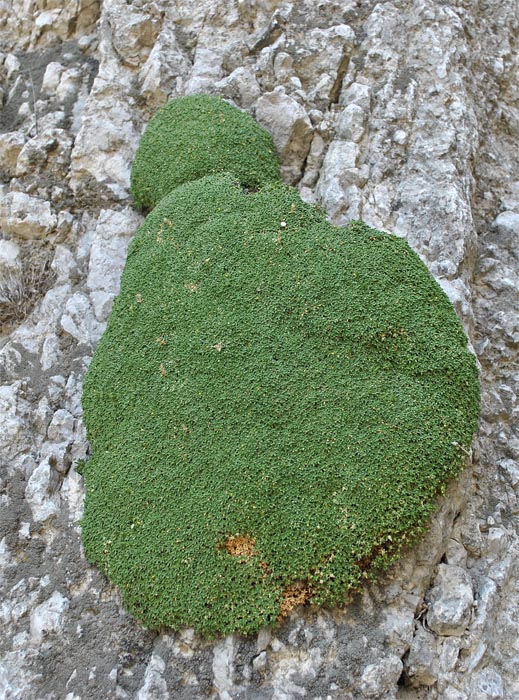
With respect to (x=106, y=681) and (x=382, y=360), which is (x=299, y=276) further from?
(x=106, y=681)

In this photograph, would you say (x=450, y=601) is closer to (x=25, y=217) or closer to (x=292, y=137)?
(x=292, y=137)

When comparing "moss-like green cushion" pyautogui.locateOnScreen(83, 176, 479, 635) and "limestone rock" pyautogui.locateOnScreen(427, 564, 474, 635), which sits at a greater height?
"moss-like green cushion" pyautogui.locateOnScreen(83, 176, 479, 635)

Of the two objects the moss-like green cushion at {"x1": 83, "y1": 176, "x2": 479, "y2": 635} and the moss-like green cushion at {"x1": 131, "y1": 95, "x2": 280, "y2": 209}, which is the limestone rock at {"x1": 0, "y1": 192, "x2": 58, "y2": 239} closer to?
the moss-like green cushion at {"x1": 131, "y1": 95, "x2": 280, "y2": 209}

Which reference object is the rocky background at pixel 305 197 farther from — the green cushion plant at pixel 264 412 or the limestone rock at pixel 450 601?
the green cushion plant at pixel 264 412

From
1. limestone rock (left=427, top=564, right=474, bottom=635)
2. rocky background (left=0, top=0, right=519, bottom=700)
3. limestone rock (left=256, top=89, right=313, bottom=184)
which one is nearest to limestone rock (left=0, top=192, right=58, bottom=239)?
rocky background (left=0, top=0, right=519, bottom=700)

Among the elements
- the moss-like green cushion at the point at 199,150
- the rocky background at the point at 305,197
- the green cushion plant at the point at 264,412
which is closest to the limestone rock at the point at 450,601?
the rocky background at the point at 305,197

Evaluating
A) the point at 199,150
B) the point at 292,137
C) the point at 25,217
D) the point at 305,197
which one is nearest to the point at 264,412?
the point at 305,197
